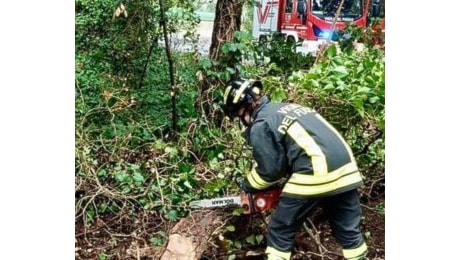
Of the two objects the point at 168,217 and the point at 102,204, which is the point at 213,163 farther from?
the point at 102,204

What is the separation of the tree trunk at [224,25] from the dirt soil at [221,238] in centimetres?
65

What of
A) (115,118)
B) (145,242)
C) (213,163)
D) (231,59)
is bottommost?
(145,242)

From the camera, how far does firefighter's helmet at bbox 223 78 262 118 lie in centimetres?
262

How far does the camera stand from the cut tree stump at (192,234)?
8.77 feet

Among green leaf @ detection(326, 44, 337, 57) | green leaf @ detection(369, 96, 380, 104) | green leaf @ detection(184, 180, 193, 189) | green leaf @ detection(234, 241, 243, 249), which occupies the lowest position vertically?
green leaf @ detection(234, 241, 243, 249)

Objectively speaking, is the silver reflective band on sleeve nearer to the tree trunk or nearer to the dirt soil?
the dirt soil

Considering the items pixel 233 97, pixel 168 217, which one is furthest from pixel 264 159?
pixel 168 217

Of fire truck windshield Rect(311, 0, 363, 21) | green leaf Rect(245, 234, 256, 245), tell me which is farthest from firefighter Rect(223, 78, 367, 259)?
fire truck windshield Rect(311, 0, 363, 21)

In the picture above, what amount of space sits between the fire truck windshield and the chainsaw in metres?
0.80

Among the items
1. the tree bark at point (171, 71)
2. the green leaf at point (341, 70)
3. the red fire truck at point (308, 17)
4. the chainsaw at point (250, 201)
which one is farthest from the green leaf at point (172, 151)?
the green leaf at point (341, 70)

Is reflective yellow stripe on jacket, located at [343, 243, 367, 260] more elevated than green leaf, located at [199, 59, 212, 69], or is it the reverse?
green leaf, located at [199, 59, 212, 69]
